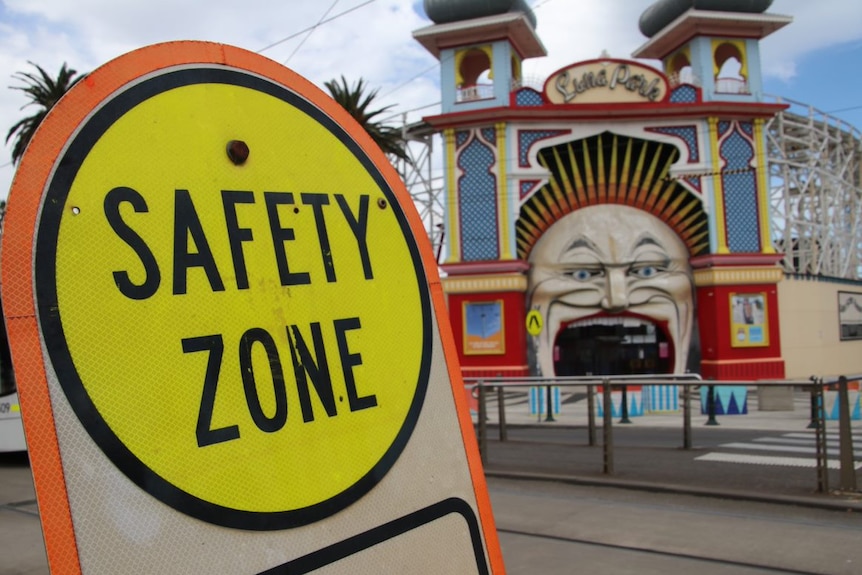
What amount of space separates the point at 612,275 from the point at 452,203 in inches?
225

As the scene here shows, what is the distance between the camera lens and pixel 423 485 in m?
1.69

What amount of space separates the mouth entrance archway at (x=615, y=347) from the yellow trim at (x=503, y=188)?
3674 mm

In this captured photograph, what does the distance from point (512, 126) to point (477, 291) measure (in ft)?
18.1

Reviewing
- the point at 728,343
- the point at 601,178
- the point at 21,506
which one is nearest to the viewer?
the point at 21,506

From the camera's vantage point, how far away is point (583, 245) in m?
24.9

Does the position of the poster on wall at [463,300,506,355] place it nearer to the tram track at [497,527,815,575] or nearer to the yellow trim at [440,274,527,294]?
the yellow trim at [440,274,527,294]

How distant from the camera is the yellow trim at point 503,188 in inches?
973

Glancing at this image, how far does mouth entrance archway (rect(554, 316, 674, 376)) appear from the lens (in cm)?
2548

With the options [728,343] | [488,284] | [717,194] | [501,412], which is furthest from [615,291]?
[501,412]

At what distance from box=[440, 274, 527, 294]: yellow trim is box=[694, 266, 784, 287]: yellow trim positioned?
19.2ft

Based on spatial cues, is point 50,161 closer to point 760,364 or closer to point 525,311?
point 525,311

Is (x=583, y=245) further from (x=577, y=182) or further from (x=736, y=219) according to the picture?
(x=736, y=219)

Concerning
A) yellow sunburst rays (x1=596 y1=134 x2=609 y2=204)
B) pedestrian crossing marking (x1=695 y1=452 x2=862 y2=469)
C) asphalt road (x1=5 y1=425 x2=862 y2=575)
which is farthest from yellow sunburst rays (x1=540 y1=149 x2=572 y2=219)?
pedestrian crossing marking (x1=695 y1=452 x2=862 y2=469)

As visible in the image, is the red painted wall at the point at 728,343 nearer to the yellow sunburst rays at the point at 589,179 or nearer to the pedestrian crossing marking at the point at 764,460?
the yellow sunburst rays at the point at 589,179
